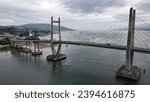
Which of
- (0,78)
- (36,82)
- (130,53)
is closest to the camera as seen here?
(36,82)

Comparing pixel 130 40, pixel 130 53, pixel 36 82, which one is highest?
pixel 130 40

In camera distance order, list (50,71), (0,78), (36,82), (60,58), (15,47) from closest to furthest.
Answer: (36,82) < (0,78) < (50,71) < (60,58) < (15,47)

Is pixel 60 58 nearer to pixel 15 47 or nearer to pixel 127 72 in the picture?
pixel 127 72

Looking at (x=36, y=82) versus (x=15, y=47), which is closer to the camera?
(x=36, y=82)

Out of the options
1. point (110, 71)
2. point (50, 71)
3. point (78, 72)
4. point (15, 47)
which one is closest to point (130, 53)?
point (110, 71)

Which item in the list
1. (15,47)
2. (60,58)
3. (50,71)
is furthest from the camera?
(15,47)

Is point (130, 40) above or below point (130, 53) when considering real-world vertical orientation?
above

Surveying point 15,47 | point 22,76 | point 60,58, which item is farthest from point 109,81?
point 15,47

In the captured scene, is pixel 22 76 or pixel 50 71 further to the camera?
pixel 50 71

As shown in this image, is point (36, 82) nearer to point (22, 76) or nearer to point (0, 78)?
point (22, 76)
